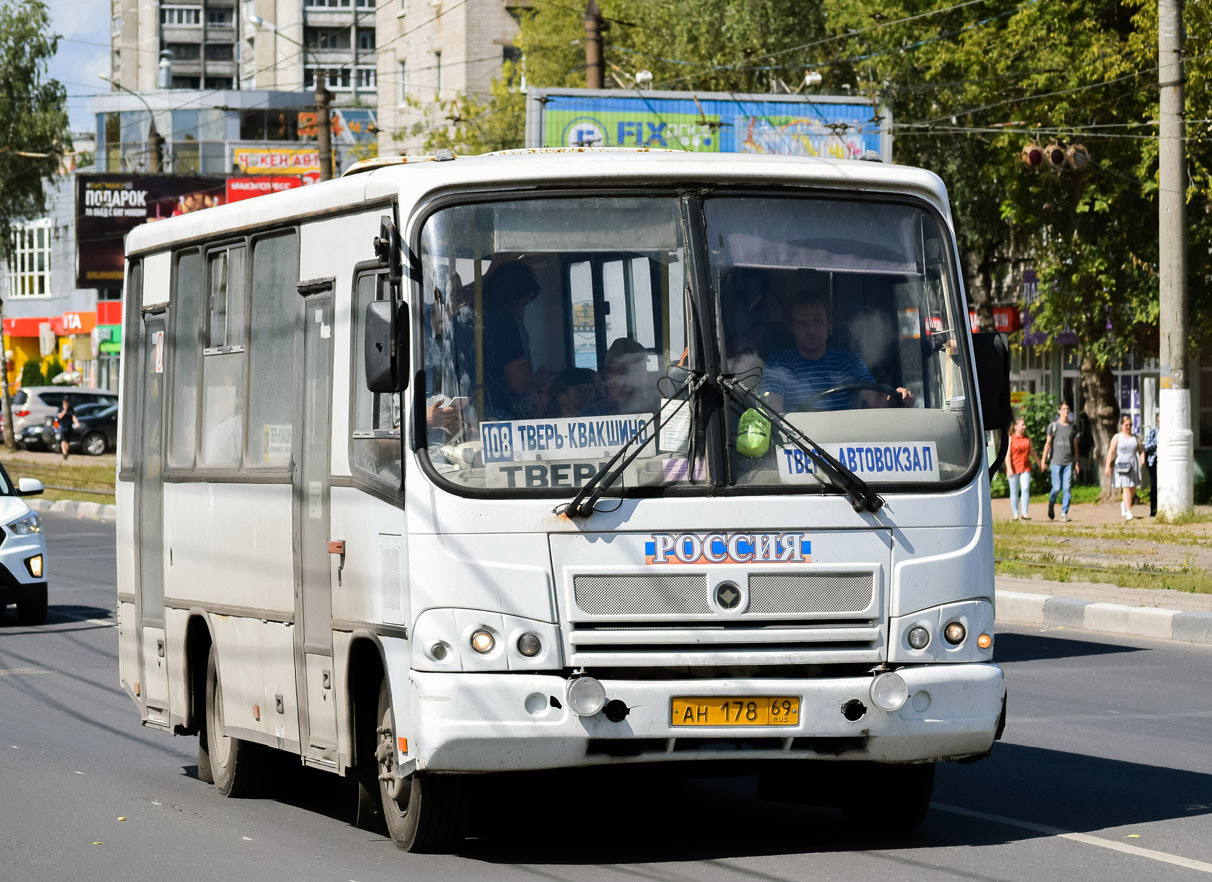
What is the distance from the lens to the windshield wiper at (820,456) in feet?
24.2

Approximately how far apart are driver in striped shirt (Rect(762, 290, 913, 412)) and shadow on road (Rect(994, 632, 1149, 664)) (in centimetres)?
801

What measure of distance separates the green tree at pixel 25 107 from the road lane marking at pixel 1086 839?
67.1m

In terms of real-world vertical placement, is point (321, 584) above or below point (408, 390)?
below

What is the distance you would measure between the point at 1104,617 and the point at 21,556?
9.02 m

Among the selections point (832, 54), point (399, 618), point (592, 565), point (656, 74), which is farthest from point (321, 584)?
point (656, 74)

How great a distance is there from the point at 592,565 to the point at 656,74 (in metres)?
42.1

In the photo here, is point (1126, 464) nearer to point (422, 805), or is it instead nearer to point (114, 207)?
point (422, 805)

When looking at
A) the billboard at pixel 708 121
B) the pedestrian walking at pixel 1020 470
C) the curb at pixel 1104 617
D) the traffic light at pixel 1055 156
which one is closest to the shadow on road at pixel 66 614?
the curb at pixel 1104 617

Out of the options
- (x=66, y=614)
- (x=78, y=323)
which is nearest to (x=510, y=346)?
(x=66, y=614)

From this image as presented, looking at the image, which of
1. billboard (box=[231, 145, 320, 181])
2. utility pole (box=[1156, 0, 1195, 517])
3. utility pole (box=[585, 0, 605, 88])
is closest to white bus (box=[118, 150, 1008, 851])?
utility pole (box=[1156, 0, 1195, 517])

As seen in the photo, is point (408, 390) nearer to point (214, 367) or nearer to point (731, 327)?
point (731, 327)

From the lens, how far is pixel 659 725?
712cm

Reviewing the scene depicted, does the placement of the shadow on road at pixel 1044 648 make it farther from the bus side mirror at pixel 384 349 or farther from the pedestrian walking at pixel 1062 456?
the pedestrian walking at pixel 1062 456

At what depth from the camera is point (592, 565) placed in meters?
7.21
